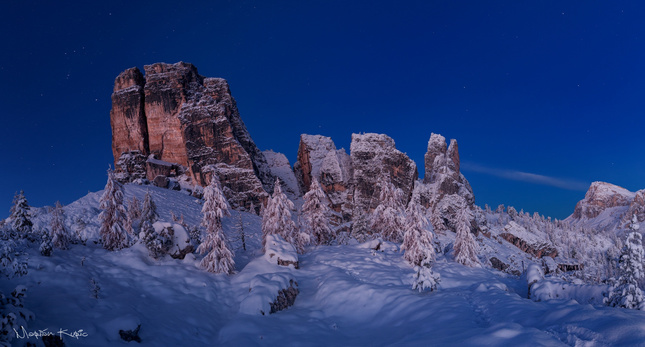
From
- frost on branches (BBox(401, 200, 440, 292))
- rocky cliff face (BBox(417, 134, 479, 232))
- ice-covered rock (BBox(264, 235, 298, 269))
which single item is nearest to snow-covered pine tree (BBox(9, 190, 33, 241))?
ice-covered rock (BBox(264, 235, 298, 269))

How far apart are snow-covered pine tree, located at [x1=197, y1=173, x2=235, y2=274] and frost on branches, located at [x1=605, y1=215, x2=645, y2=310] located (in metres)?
20.9

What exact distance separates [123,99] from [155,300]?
9631cm

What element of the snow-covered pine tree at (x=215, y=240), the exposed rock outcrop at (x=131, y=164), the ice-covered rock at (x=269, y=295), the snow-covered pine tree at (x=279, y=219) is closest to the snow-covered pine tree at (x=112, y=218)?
the snow-covered pine tree at (x=215, y=240)

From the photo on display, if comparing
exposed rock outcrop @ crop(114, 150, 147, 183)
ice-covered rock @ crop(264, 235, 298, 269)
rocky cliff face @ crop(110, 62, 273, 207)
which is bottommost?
ice-covered rock @ crop(264, 235, 298, 269)

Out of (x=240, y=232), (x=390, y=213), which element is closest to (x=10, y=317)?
(x=240, y=232)

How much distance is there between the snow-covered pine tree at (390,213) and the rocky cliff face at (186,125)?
48614 millimetres

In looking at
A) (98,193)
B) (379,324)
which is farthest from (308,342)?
(98,193)

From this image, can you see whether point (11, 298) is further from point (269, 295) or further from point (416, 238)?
point (416, 238)

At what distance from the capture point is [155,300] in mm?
13906

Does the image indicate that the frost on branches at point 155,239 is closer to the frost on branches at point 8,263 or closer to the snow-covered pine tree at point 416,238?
the frost on branches at point 8,263

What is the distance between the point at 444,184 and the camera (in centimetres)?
A: 11312

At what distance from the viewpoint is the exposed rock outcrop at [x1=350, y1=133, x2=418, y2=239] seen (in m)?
99.6

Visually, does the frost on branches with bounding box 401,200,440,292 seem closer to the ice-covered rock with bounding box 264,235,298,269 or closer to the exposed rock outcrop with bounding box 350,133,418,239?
the ice-covered rock with bounding box 264,235,298,269

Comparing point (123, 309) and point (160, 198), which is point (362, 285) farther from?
point (160, 198)
